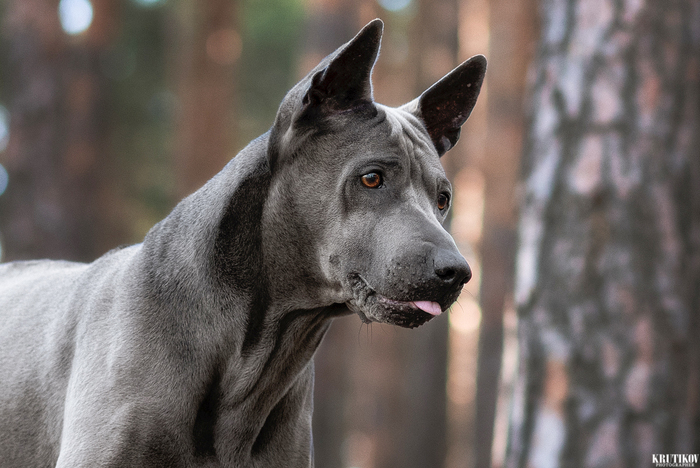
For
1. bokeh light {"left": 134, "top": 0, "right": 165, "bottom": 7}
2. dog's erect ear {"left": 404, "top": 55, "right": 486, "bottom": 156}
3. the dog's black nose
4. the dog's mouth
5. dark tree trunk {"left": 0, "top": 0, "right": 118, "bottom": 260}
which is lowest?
the dog's mouth

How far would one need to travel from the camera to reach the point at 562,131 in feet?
15.9

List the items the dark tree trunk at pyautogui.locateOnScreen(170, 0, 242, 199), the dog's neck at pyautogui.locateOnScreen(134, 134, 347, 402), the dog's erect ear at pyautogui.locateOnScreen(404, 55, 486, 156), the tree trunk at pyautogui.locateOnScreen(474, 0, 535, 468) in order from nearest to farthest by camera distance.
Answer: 1. the dog's neck at pyautogui.locateOnScreen(134, 134, 347, 402)
2. the dog's erect ear at pyautogui.locateOnScreen(404, 55, 486, 156)
3. the tree trunk at pyautogui.locateOnScreen(474, 0, 535, 468)
4. the dark tree trunk at pyautogui.locateOnScreen(170, 0, 242, 199)

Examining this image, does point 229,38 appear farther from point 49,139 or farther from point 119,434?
point 119,434

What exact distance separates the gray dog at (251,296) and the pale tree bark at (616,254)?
5.69 ft

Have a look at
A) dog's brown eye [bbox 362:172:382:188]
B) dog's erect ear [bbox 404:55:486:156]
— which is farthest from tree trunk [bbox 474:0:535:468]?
dog's brown eye [bbox 362:172:382:188]

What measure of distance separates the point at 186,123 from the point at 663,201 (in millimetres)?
11103

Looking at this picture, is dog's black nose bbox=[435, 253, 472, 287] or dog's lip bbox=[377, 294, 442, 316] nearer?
dog's black nose bbox=[435, 253, 472, 287]

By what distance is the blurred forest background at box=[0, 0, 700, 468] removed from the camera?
4.52 m

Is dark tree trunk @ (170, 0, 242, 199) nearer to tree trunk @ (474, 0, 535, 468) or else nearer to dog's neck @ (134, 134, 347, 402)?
tree trunk @ (474, 0, 535, 468)

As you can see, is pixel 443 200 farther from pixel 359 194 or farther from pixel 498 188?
pixel 498 188

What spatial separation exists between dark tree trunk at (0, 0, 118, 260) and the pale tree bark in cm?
706

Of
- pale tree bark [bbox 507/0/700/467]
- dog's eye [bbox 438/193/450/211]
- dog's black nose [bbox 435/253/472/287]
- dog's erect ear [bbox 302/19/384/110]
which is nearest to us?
dog's black nose [bbox 435/253/472/287]

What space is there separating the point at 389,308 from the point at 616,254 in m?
2.35

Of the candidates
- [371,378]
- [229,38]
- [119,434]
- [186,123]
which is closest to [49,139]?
[186,123]
